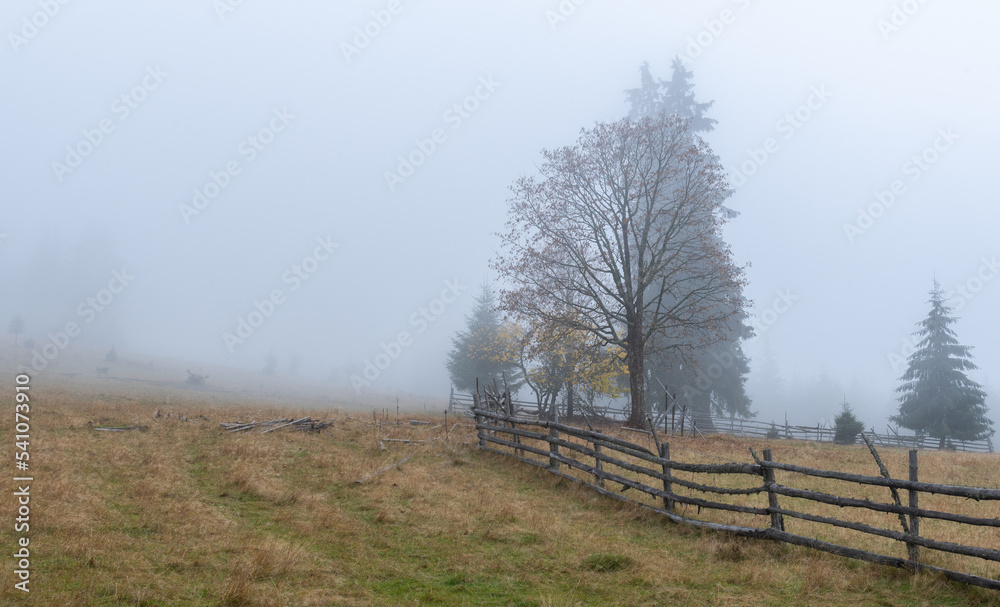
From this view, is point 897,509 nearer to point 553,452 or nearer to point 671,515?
point 671,515

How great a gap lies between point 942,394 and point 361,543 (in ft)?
121

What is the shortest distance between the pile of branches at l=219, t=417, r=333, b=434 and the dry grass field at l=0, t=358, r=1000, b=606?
11.4 ft

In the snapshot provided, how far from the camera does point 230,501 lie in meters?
8.71

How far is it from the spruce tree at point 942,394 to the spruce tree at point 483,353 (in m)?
23.4

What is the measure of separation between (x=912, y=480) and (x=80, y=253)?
94.3 metres

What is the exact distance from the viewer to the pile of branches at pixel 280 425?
52.6 feet

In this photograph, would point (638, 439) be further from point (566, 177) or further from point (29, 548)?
point (29, 548)

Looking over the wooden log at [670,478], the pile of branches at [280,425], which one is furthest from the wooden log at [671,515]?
the pile of branches at [280,425]

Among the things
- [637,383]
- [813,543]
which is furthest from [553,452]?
[637,383]

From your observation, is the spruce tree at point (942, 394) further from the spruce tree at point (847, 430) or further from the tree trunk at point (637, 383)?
the tree trunk at point (637, 383)

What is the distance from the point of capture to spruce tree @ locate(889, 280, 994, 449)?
1210 inches

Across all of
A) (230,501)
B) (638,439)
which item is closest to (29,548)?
(230,501)

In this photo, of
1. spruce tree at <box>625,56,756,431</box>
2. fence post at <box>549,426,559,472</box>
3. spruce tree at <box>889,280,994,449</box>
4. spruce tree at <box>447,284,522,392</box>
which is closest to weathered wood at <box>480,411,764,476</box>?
fence post at <box>549,426,559,472</box>

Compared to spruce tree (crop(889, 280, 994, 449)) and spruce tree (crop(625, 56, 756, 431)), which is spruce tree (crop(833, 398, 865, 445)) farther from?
spruce tree (crop(889, 280, 994, 449))
